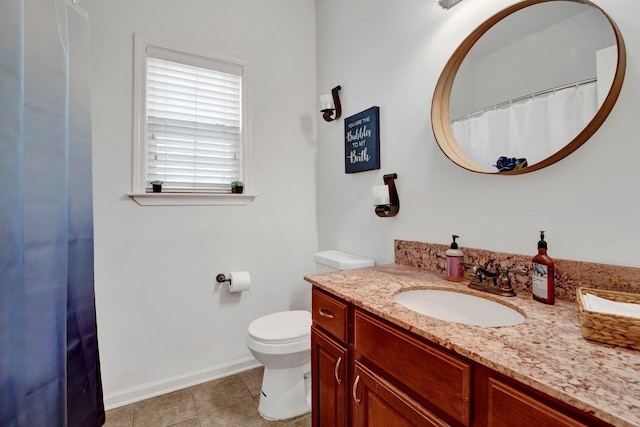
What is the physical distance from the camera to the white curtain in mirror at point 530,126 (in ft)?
3.05

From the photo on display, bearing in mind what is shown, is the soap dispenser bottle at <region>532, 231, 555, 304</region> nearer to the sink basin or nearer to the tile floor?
the sink basin

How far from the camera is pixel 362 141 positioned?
1.85 meters

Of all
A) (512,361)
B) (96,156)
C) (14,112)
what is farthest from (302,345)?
(96,156)

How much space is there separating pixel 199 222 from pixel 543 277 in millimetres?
1878

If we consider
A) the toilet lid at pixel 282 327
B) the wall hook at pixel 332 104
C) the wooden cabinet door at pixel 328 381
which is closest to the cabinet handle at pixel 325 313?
the wooden cabinet door at pixel 328 381

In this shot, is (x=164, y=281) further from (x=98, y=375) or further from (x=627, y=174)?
(x=627, y=174)

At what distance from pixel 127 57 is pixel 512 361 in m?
2.34

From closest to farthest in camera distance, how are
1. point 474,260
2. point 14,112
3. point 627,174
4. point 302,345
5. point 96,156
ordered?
point 14,112 < point 627,174 < point 474,260 < point 302,345 < point 96,156

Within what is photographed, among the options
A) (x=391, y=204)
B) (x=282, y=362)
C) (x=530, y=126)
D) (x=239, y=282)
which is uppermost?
(x=530, y=126)

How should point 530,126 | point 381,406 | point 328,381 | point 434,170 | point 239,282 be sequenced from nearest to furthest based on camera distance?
1. point 381,406
2. point 530,126
3. point 328,381
4. point 434,170
5. point 239,282

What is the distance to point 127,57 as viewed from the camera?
176 cm

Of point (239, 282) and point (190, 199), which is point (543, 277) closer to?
point (239, 282)

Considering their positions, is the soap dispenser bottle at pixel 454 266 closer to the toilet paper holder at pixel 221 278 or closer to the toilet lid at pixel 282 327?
the toilet lid at pixel 282 327

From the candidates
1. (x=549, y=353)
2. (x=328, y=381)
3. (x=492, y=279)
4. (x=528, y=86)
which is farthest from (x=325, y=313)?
(x=528, y=86)
